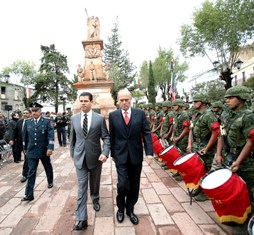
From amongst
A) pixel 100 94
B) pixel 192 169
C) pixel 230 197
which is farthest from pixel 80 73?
pixel 230 197

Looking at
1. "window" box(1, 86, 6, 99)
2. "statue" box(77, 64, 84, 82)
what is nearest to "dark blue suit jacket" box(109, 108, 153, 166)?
"statue" box(77, 64, 84, 82)

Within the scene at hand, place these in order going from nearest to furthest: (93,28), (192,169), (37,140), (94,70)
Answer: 1. (192,169)
2. (37,140)
3. (94,70)
4. (93,28)

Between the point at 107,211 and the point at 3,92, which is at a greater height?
the point at 3,92

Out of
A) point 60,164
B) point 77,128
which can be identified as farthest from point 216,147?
point 60,164

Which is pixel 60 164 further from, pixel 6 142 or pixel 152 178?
pixel 152 178

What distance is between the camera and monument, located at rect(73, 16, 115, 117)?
1547 centimetres

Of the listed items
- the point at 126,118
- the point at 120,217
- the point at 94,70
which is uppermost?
the point at 94,70

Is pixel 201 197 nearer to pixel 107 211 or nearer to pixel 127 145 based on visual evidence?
pixel 107 211

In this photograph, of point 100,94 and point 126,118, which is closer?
point 126,118

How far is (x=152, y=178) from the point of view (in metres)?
5.65

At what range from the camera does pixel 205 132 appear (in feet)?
13.7

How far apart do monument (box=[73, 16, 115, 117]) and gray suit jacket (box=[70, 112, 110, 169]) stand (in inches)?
470

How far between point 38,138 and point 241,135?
12.0ft

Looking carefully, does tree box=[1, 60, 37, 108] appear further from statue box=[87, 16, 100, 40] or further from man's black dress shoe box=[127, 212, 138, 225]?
man's black dress shoe box=[127, 212, 138, 225]
